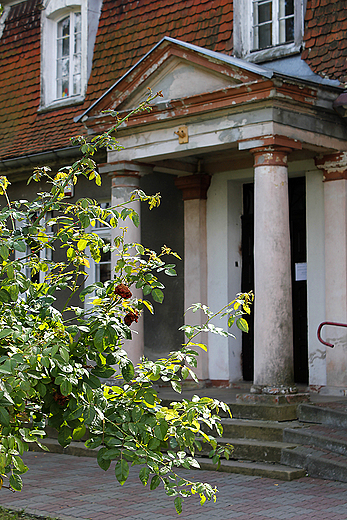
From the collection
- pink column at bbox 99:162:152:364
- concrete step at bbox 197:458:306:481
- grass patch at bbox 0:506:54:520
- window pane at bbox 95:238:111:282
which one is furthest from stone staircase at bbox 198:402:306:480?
window pane at bbox 95:238:111:282

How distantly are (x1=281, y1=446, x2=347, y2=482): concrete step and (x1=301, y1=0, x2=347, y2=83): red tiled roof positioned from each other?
14.2ft

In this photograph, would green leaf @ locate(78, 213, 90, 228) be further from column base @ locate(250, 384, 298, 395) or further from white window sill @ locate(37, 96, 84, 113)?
white window sill @ locate(37, 96, 84, 113)

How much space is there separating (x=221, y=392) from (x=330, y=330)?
1.70m

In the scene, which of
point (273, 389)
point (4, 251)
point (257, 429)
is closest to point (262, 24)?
point (273, 389)

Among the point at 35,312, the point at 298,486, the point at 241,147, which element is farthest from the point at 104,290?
the point at 241,147

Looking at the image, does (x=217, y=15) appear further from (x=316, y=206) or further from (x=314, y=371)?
(x=314, y=371)

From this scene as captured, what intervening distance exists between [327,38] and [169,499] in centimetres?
582

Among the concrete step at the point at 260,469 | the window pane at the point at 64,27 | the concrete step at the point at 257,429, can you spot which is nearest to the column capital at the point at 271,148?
the concrete step at the point at 257,429

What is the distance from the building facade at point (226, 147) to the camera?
7.88 metres

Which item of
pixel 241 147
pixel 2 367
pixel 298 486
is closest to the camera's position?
pixel 2 367

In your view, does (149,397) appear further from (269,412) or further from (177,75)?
(177,75)

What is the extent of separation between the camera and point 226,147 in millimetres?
8461

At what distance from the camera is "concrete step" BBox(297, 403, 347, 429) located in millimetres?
7387

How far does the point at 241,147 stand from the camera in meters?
8.05
